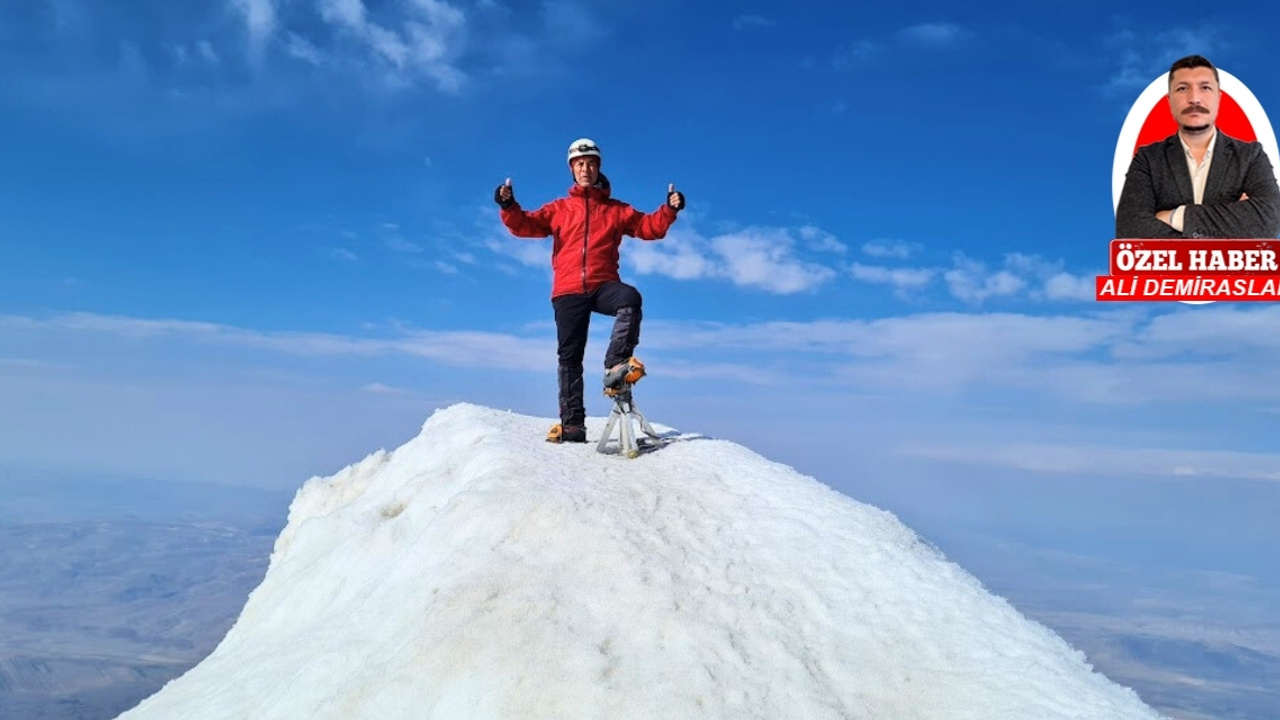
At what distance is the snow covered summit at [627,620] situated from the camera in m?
5.88

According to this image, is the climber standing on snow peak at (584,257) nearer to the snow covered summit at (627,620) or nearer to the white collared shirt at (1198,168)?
the snow covered summit at (627,620)

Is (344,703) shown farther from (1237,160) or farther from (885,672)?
(1237,160)

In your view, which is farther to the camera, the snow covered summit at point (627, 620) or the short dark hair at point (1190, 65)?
the short dark hair at point (1190, 65)

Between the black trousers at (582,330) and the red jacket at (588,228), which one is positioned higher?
the red jacket at (588,228)

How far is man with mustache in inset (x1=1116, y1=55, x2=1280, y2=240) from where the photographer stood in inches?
480

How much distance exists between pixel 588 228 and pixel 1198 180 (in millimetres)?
9376

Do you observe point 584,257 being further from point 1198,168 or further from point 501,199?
Answer: point 1198,168

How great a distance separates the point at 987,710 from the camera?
6.07 metres

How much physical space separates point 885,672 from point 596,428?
735cm

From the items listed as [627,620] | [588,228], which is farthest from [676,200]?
[627,620]

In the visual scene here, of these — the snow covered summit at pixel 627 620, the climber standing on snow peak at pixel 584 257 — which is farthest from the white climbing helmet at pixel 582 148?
the snow covered summit at pixel 627 620

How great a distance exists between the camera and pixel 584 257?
1180 centimetres

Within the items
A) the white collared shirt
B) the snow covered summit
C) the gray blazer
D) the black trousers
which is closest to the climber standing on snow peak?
the black trousers

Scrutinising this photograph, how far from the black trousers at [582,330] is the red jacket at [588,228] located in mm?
207
